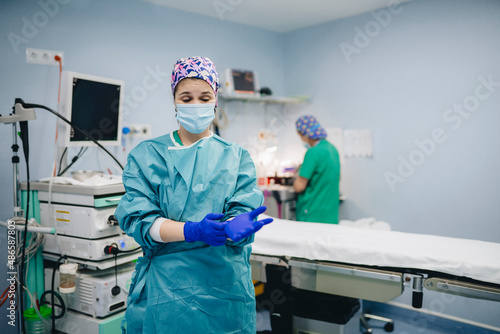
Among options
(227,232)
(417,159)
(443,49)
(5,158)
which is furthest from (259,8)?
(227,232)

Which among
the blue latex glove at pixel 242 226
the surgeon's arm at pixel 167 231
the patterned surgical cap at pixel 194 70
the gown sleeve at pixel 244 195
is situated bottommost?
the surgeon's arm at pixel 167 231

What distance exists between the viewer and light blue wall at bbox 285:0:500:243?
3.02 meters

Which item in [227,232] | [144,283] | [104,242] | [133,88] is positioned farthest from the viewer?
[133,88]

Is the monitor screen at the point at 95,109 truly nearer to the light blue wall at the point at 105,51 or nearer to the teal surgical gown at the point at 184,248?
the light blue wall at the point at 105,51

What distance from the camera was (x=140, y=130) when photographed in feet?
10.3

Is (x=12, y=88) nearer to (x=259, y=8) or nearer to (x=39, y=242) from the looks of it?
(x=39, y=242)

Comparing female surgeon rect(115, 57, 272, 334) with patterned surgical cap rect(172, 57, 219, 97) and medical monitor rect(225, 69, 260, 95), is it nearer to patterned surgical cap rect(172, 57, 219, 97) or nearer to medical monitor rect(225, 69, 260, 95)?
patterned surgical cap rect(172, 57, 219, 97)

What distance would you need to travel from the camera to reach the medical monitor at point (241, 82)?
362 centimetres

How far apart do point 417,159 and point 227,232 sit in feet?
8.97

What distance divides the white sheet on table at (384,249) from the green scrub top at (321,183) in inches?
38.7

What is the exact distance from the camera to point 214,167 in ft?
4.41

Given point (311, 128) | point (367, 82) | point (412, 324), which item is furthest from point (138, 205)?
point (367, 82)

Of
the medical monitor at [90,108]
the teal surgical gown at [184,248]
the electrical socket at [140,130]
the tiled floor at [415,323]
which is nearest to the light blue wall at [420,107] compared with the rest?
the tiled floor at [415,323]

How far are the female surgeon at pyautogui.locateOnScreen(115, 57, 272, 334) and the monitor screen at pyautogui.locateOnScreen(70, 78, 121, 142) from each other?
38.5 inches
